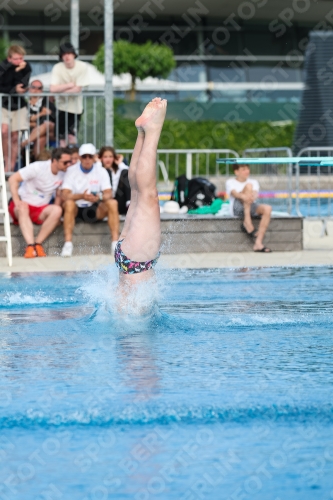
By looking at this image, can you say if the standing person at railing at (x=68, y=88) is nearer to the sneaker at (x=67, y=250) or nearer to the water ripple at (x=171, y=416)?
the sneaker at (x=67, y=250)

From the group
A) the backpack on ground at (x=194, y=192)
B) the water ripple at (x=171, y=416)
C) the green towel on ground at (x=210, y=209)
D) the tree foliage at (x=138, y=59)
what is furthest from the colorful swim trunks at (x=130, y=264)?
the tree foliage at (x=138, y=59)

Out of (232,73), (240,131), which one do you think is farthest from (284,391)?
(232,73)

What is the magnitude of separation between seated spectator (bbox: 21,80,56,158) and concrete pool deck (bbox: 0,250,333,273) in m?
2.18

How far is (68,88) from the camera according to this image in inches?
508

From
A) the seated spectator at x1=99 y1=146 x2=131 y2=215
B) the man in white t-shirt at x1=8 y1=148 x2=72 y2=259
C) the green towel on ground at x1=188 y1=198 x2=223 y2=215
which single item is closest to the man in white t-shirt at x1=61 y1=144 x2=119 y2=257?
the man in white t-shirt at x1=8 y1=148 x2=72 y2=259

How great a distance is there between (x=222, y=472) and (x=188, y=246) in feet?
28.6

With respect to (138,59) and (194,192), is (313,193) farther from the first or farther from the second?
(138,59)

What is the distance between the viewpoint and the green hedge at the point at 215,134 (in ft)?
98.3

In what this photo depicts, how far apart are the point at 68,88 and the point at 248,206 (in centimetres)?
296

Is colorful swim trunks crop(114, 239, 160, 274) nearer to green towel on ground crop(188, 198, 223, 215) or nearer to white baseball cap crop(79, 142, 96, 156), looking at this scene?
white baseball cap crop(79, 142, 96, 156)

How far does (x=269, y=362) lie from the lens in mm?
5211

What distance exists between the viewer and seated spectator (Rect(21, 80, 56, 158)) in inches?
499

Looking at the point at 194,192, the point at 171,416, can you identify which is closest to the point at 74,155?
the point at 194,192

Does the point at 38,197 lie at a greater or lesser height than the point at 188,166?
lesser
